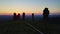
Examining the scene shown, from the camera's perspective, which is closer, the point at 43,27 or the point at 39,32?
the point at 39,32

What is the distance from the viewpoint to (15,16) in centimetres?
2603

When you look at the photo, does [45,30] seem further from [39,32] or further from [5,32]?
[5,32]

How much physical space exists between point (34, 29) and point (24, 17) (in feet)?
22.1

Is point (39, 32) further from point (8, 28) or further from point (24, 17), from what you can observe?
point (24, 17)

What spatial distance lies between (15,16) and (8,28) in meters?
5.18

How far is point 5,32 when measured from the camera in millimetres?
19594

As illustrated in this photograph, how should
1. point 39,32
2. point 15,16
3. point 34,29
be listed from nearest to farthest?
point 39,32 < point 34,29 < point 15,16

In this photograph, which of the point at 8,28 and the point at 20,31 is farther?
the point at 8,28

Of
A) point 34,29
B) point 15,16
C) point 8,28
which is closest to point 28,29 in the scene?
point 34,29

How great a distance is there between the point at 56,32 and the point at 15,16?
796 cm

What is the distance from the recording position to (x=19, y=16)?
2691 centimetres

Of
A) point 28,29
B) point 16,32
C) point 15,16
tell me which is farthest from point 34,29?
point 15,16

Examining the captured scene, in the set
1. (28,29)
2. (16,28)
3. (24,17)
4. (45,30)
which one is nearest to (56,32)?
(45,30)

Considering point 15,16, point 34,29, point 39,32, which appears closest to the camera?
point 39,32
